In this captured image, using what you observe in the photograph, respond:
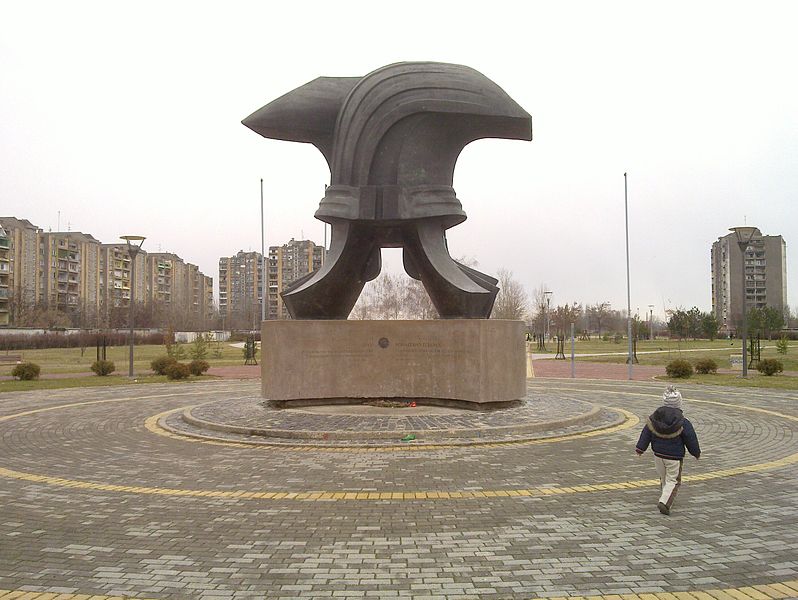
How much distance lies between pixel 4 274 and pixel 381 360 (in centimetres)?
7859

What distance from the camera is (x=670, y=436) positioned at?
665cm

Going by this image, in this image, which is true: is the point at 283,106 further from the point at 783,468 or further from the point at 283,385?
the point at 783,468

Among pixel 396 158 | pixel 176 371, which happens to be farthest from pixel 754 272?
pixel 396 158

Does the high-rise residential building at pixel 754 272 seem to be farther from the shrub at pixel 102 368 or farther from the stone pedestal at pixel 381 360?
the stone pedestal at pixel 381 360

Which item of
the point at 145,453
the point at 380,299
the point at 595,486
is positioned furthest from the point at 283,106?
the point at 380,299

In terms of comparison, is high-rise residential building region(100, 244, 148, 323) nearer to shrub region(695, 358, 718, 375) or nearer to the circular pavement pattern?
shrub region(695, 358, 718, 375)

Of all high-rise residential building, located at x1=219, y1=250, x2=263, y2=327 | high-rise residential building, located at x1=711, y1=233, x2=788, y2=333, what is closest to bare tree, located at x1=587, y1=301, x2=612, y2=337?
high-rise residential building, located at x1=711, y1=233, x2=788, y2=333

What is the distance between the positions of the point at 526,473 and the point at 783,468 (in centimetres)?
364

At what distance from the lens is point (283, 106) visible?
1441cm

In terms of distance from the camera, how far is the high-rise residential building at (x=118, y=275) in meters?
97.1

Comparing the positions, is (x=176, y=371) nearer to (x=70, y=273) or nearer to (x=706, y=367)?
(x=706, y=367)

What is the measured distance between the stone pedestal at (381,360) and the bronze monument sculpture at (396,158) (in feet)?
2.45

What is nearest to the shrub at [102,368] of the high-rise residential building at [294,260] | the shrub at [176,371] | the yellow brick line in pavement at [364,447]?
the shrub at [176,371]

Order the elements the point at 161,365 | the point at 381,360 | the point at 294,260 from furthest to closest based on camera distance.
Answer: the point at 294,260 → the point at 161,365 → the point at 381,360
